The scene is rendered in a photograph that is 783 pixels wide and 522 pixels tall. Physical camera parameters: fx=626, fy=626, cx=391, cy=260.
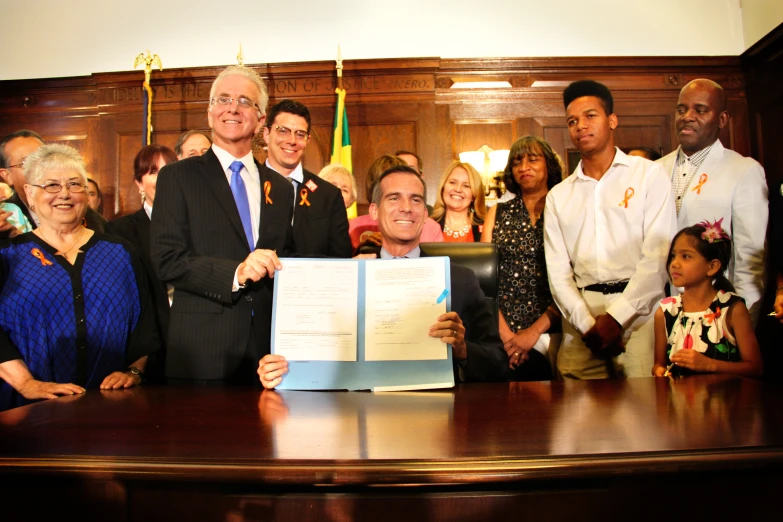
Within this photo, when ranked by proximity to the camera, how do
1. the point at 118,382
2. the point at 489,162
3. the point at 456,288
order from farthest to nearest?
the point at 489,162
the point at 456,288
the point at 118,382

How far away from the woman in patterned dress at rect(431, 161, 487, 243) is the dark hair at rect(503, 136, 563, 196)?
0.40 m

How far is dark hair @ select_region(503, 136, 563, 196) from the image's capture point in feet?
10.1

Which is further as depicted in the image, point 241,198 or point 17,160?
point 17,160

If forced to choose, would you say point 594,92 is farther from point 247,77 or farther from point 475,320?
point 247,77

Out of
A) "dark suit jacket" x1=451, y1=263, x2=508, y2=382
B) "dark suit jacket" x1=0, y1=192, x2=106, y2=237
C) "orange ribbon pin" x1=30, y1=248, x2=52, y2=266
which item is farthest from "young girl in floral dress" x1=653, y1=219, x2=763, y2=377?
"dark suit jacket" x1=0, y1=192, x2=106, y2=237

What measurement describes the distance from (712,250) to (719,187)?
23.2 inches

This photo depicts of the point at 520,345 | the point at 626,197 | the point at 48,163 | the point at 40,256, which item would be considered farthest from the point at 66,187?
the point at 626,197

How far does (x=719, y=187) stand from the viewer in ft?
9.48

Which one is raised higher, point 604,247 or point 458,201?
point 458,201

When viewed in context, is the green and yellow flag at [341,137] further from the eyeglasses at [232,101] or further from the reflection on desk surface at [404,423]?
the reflection on desk surface at [404,423]

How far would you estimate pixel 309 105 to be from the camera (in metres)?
6.41

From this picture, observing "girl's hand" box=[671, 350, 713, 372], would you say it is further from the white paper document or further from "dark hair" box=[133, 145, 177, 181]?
"dark hair" box=[133, 145, 177, 181]

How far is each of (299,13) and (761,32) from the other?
15.0 ft

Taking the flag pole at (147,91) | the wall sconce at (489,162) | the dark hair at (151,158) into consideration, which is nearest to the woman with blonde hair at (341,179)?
the dark hair at (151,158)
